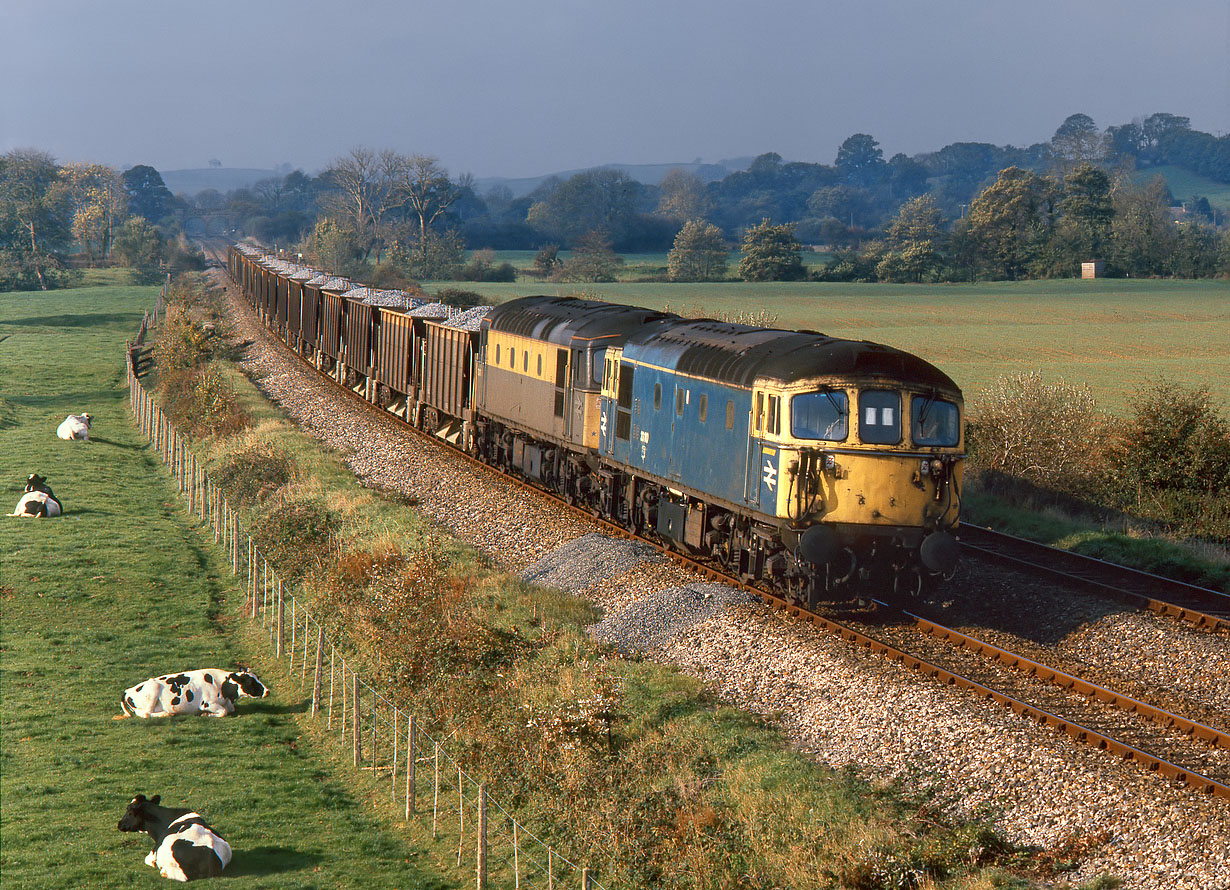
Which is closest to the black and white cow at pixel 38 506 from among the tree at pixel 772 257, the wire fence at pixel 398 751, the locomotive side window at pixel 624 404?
the wire fence at pixel 398 751

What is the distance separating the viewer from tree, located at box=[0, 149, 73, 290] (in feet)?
419

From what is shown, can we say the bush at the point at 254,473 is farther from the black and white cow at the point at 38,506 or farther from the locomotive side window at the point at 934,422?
the locomotive side window at the point at 934,422

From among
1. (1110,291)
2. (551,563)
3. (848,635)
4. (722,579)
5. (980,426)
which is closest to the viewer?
(848,635)

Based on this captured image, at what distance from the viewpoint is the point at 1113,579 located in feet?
74.7

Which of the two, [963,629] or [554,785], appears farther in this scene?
[963,629]

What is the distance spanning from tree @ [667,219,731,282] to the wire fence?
4014 inches

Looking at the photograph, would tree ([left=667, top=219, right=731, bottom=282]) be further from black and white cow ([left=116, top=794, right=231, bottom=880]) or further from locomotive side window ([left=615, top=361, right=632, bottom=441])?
black and white cow ([left=116, top=794, right=231, bottom=880])

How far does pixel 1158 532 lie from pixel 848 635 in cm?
1288

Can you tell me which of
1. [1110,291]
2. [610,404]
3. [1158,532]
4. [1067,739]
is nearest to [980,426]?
[1158,532]

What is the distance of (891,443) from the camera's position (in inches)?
734

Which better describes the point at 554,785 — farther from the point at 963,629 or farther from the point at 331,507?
the point at 331,507

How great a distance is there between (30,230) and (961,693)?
145 meters

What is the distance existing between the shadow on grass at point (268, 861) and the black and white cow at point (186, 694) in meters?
5.36

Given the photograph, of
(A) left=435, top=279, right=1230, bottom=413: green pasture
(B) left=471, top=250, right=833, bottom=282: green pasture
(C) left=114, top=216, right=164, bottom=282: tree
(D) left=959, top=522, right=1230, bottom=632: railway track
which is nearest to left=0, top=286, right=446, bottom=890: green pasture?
(D) left=959, top=522, right=1230, bottom=632: railway track
